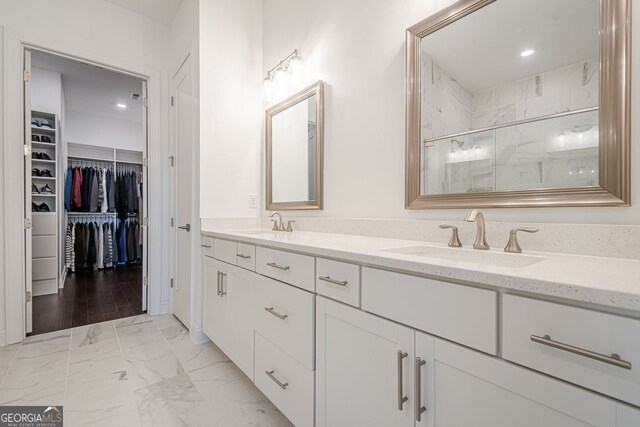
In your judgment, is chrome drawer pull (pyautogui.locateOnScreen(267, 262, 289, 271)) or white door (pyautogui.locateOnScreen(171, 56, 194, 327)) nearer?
chrome drawer pull (pyautogui.locateOnScreen(267, 262, 289, 271))

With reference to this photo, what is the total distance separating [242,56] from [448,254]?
2271 millimetres

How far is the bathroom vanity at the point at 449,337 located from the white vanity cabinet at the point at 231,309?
20 cm

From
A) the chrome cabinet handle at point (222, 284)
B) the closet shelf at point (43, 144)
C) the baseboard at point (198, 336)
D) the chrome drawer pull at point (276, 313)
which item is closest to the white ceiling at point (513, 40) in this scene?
the chrome drawer pull at point (276, 313)

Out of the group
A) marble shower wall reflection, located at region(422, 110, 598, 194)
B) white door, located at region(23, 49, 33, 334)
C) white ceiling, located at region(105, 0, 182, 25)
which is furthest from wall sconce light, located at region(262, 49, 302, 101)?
white door, located at region(23, 49, 33, 334)

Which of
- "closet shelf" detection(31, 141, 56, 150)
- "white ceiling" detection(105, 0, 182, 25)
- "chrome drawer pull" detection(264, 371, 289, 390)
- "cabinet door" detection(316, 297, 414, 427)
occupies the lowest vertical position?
"chrome drawer pull" detection(264, 371, 289, 390)

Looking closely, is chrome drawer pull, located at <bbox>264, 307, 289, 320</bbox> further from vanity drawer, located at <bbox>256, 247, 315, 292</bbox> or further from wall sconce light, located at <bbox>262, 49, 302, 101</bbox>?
wall sconce light, located at <bbox>262, 49, 302, 101</bbox>

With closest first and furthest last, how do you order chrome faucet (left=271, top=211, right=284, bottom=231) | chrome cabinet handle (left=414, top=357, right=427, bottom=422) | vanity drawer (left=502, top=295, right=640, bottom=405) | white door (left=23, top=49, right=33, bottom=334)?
vanity drawer (left=502, top=295, right=640, bottom=405) → chrome cabinet handle (left=414, top=357, right=427, bottom=422) → chrome faucet (left=271, top=211, right=284, bottom=231) → white door (left=23, top=49, right=33, bottom=334)

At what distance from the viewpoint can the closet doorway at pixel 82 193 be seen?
2.90m

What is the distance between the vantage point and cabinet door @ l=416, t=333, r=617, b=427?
1.79 feet

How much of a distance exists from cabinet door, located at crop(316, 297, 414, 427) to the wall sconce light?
1.78 m

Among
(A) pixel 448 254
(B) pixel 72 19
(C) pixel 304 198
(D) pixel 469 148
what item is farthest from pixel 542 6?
(B) pixel 72 19

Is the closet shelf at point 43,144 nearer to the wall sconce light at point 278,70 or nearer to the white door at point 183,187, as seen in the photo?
the white door at point 183,187

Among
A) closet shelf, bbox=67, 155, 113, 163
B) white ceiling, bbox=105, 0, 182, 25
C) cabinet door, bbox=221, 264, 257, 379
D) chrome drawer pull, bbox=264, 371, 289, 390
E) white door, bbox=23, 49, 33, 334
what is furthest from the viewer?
closet shelf, bbox=67, 155, 113, 163

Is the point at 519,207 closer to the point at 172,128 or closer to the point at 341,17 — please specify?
the point at 341,17
